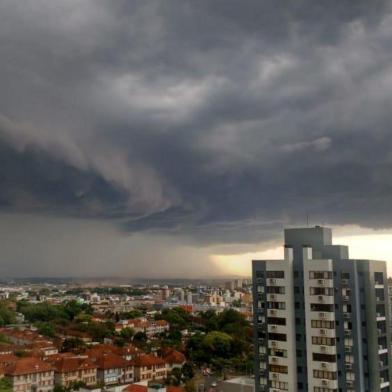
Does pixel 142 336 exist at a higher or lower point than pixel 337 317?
lower

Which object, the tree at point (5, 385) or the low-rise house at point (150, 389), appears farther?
the tree at point (5, 385)

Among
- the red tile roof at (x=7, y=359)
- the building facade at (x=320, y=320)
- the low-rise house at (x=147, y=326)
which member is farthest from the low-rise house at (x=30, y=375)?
the low-rise house at (x=147, y=326)

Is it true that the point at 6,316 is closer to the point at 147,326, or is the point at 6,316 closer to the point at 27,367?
the point at 147,326

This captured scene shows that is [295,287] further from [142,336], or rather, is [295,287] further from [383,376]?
[142,336]

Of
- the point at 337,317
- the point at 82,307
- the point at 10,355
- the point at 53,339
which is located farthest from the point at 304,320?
the point at 82,307

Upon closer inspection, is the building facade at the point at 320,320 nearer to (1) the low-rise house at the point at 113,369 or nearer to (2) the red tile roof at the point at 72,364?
(2) the red tile roof at the point at 72,364
